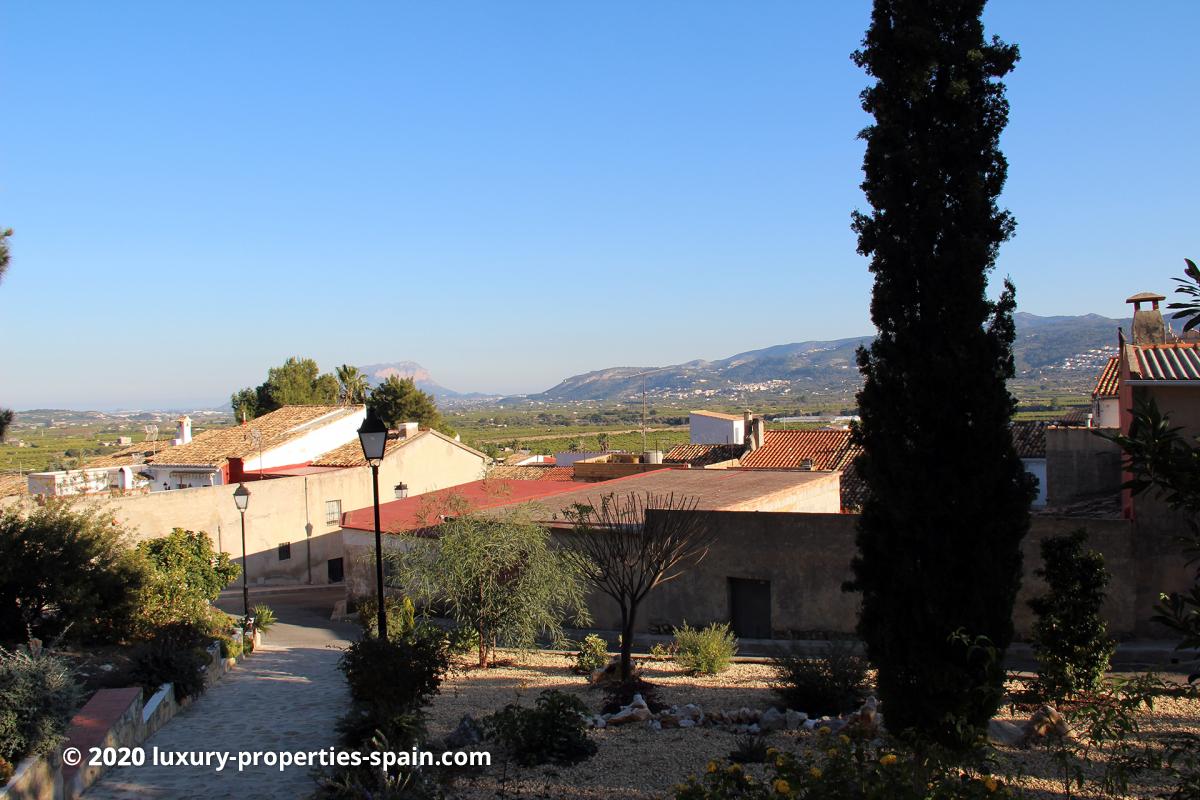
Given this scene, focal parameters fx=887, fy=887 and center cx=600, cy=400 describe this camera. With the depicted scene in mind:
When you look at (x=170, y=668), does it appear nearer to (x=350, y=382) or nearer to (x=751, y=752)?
(x=751, y=752)

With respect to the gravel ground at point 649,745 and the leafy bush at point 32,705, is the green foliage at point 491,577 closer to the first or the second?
the gravel ground at point 649,745

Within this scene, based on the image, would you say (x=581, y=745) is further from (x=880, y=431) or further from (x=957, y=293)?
(x=957, y=293)

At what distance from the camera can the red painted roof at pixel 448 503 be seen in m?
17.4

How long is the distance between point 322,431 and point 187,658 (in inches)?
1232

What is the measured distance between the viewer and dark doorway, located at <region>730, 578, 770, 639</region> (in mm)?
16828

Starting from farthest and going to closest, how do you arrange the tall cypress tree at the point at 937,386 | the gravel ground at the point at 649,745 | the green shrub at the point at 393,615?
Answer: the green shrub at the point at 393,615
the tall cypress tree at the point at 937,386
the gravel ground at the point at 649,745

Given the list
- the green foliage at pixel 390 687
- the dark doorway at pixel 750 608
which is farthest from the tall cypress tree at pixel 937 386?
the dark doorway at pixel 750 608

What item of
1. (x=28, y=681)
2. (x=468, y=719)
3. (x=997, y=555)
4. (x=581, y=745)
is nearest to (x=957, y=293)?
(x=997, y=555)

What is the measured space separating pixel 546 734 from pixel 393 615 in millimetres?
8765

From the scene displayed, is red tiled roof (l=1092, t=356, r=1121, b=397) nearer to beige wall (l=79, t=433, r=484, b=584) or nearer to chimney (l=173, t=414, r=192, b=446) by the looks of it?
beige wall (l=79, t=433, r=484, b=584)

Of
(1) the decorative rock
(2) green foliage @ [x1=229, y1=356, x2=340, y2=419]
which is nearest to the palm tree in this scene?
(2) green foliage @ [x1=229, y1=356, x2=340, y2=419]

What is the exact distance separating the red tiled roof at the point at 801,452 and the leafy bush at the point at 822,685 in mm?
24522

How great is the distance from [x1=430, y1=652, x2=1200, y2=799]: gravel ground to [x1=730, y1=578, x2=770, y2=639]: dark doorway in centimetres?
370

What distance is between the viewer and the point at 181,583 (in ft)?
57.1
